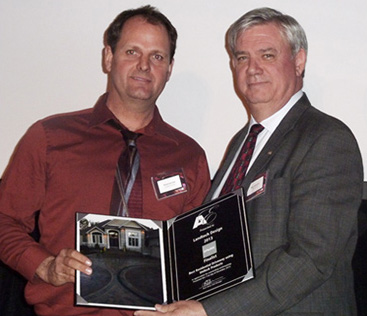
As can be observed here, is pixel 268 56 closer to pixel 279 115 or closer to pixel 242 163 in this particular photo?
pixel 279 115

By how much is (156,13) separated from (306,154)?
3.70ft

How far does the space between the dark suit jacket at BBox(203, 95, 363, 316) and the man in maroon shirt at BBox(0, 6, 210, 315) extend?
588 millimetres

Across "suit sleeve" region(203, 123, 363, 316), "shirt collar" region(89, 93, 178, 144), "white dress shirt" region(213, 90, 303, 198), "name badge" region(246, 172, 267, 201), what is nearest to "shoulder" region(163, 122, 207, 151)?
"shirt collar" region(89, 93, 178, 144)

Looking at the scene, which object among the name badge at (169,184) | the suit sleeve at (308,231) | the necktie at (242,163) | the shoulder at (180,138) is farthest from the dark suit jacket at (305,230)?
the shoulder at (180,138)

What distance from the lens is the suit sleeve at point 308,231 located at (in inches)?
87.3

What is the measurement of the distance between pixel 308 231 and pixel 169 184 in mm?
801

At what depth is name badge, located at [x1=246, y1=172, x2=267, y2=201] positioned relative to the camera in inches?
93.7

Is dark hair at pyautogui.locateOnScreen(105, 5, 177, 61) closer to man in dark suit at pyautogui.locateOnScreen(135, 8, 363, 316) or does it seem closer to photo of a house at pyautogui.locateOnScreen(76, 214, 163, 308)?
man in dark suit at pyautogui.locateOnScreen(135, 8, 363, 316)

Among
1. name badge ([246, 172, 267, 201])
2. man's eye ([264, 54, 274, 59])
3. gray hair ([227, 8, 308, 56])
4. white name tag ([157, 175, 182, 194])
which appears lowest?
white name tag ([157, 175, 182, 194])

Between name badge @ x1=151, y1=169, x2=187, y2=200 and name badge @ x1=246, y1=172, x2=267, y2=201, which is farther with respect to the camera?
name badge @ x1=151, y1=169, x2=187, y2=200

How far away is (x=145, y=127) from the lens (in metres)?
2.96

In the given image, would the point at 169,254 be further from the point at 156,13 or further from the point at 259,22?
the point at 156,13

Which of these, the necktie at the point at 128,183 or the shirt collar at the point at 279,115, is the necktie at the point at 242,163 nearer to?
the shirt collar at the point at 279,115

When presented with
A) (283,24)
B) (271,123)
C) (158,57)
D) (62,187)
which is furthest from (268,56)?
(62,187)
